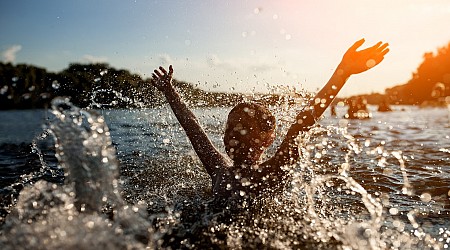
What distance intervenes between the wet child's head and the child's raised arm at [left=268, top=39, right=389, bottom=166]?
216mm

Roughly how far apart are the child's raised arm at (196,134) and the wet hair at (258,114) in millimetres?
462

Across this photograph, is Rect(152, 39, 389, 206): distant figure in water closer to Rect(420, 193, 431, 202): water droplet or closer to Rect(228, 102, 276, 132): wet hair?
Rect(228, 102, 276, 132): wet hair

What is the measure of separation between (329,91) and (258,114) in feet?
2.48

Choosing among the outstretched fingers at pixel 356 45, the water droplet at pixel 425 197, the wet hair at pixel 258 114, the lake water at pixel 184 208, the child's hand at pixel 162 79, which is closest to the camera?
the lake water at pixel 184 208

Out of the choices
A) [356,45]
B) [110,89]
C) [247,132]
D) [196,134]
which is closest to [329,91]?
[356,45]

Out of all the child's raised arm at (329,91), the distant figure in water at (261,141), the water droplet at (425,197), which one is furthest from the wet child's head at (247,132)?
the water droplet at (425,197)

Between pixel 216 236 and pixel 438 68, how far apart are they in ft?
393

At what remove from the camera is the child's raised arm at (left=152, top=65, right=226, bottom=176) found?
409 centimetres

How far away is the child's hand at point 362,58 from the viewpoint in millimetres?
3910

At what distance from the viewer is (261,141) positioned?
3.91m

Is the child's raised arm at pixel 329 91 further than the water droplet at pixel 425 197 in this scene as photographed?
No

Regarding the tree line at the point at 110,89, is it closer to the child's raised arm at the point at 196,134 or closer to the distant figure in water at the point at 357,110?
the child's raised arm at the point at 196,134

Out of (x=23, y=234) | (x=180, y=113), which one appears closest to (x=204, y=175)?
(x=180, y=113)

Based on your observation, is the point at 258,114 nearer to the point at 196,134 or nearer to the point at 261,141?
the point at 261,141
